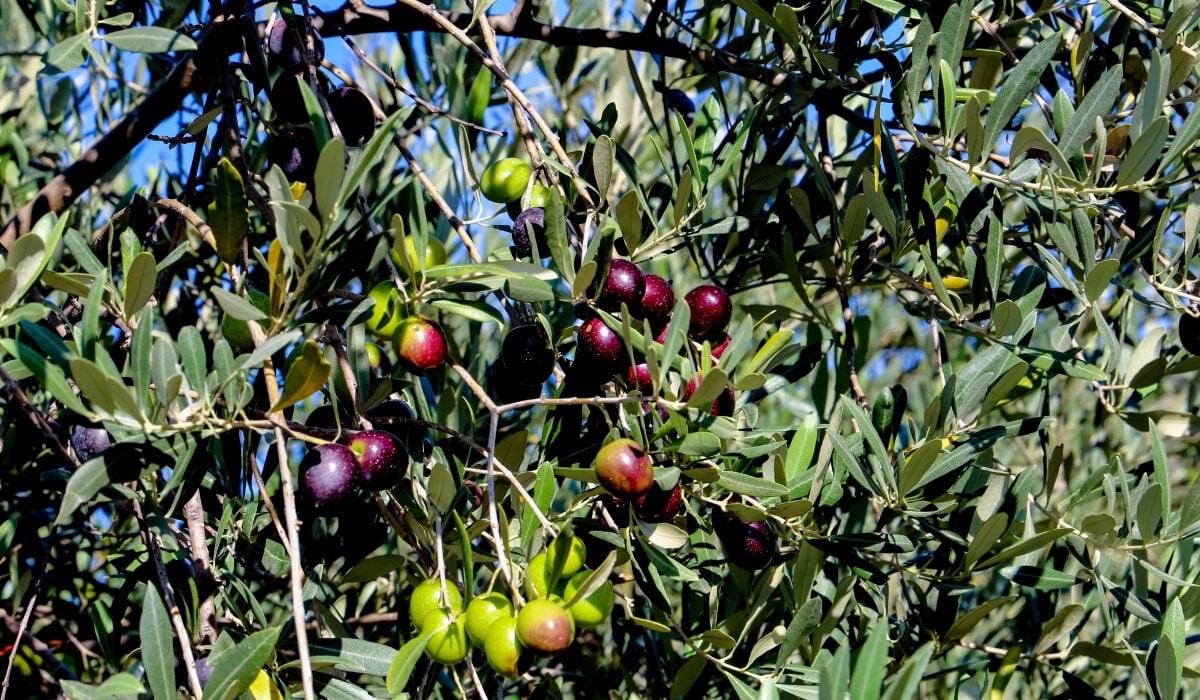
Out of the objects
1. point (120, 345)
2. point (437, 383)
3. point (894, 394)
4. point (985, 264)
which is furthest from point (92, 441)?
point (985, 264)

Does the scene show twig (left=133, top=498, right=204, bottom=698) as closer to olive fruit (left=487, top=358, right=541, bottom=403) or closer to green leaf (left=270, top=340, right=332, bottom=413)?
green leaf (left=270, top=340, right=332, bottom=413)

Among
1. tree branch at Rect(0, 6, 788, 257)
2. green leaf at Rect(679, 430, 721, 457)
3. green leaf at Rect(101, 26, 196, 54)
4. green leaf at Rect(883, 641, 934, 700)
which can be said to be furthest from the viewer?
tree branch at Rect(0, 6, 788, 257)

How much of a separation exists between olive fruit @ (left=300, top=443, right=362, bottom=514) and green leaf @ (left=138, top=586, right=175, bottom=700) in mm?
177

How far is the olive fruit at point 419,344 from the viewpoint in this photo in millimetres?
1134

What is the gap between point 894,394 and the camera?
1.35m

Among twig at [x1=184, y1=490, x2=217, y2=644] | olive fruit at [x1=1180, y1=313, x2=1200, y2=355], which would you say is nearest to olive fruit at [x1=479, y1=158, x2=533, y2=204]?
twig at [x1=184, y1=490, x2=217, y2=644]

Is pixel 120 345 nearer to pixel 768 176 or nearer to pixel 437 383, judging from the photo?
pixel 437 383

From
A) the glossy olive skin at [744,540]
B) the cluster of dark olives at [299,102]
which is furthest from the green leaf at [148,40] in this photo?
the glossy olive skin at [744,540]

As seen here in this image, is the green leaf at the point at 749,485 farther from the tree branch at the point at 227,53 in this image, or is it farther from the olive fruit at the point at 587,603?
the tree branch at the point at 227,53

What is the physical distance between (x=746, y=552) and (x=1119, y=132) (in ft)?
2.63

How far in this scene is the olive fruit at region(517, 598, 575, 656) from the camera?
94 cm

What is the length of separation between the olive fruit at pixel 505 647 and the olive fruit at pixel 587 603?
6 centimetres

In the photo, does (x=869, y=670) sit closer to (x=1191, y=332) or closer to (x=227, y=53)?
(x=1191, y=332)

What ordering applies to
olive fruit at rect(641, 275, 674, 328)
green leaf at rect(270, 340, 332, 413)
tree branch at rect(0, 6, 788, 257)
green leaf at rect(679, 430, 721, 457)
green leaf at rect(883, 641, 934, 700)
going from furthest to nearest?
tree branch at rect(0, 6, 788, 257), olive fruit at rect(641, 275, 674, 328), green leaf at rect(679, 430, 721, 457), green leaf at rect(270, 340, 332, 413), green leaf at rect(883, 641, 934, 700)
